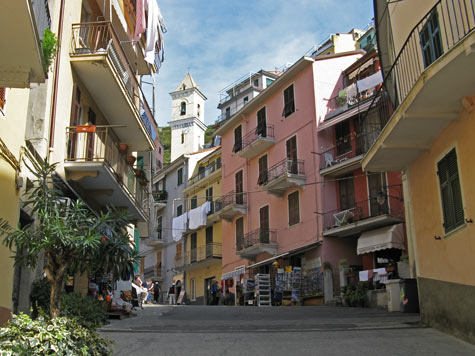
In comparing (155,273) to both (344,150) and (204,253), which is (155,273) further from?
(344,150)

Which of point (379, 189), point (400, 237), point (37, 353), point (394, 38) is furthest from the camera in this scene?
point (379, 189)

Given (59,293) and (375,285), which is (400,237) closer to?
(375,285)

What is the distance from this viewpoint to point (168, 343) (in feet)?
34.4

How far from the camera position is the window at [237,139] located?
3828 cm

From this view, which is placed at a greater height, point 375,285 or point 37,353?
point 375,285

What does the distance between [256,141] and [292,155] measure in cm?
308

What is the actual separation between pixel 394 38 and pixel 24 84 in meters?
9.04

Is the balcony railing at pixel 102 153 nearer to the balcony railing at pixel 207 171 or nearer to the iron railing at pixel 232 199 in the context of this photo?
the iron railing at pixel 232 199

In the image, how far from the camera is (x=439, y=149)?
11469 millimetres

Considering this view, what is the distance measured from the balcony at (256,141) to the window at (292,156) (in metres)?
1.70

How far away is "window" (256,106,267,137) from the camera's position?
35500 mm

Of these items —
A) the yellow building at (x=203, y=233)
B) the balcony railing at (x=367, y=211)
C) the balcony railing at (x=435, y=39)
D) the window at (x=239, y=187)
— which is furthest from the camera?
the yellow building at (x=203, y=233)

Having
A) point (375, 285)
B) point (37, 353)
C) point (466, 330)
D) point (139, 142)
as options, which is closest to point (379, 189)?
point (375, 285)

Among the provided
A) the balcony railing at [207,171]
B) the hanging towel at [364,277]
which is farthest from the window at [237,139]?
the hanging towel at [364,277]
